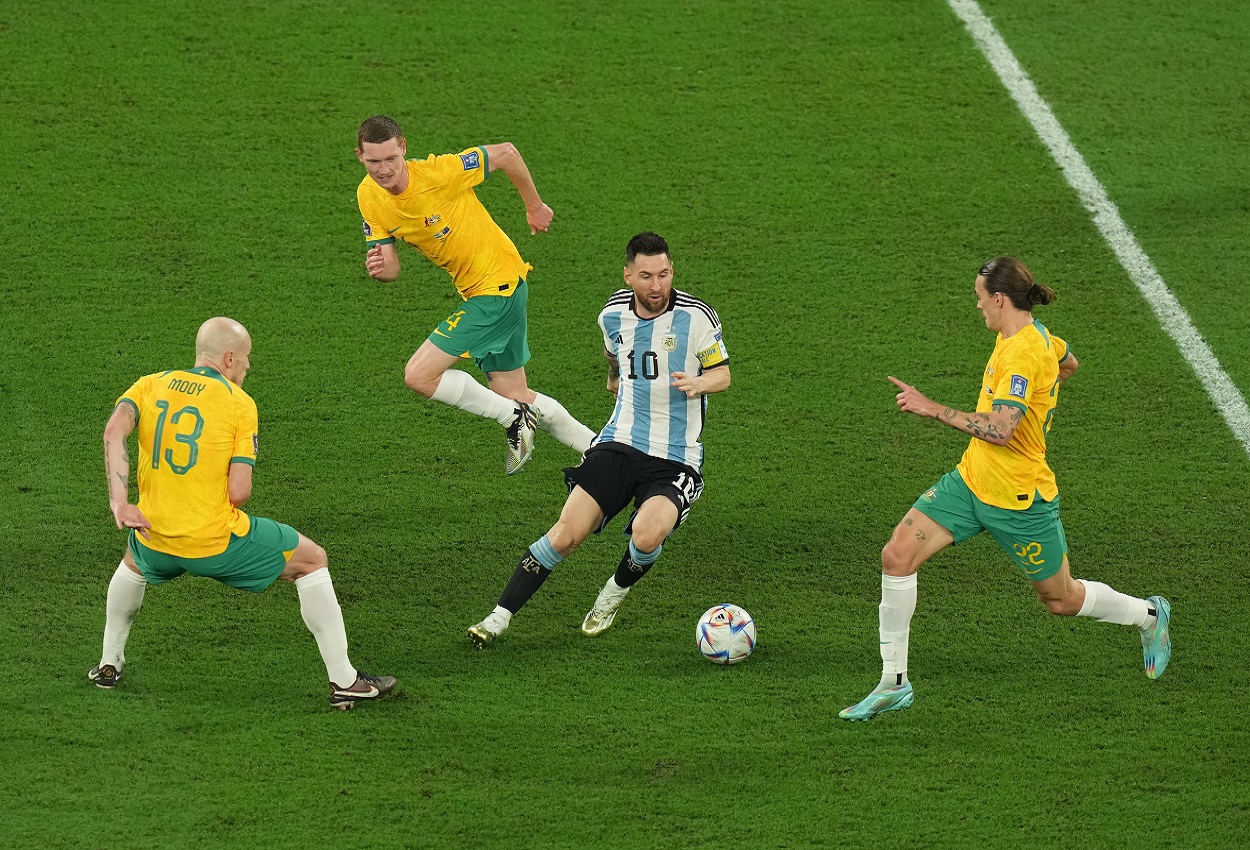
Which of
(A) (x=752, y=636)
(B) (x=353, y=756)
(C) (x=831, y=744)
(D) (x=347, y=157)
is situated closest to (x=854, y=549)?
(A) (x=752, y=636)

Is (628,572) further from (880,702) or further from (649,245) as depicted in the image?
(649,245)

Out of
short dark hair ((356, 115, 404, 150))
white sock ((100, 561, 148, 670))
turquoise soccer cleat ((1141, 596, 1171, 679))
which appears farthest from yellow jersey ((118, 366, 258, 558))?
turquoise soccer cleat ((1141, 596, 1171, 679))

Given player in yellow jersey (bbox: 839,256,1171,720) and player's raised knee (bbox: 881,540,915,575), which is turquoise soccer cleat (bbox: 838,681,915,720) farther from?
player's raised knee (bbox: 881,540,915,575)

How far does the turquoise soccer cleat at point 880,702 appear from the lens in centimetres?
640

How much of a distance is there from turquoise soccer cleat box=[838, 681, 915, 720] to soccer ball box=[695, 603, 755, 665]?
0.55 m

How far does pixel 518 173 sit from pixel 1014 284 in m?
2.79

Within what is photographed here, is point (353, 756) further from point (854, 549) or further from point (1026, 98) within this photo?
point (1026, 98)

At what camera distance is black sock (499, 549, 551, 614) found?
6.90 m

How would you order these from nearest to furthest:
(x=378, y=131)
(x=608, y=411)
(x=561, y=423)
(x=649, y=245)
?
1. (x=649, y=245)
2. (x=378, y=131)
3. (x=561, y=423)
4. (x=608, y=411)

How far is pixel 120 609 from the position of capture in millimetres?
6328

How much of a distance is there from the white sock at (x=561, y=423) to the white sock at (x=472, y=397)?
16 centimetres

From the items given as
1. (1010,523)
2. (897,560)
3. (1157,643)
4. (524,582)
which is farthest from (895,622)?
(524,582)

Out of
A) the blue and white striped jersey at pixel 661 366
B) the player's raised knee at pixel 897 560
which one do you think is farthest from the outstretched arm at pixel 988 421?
the blue and white striped jersey at pixel 661 366

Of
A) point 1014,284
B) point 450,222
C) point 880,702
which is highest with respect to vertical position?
point 450,222
